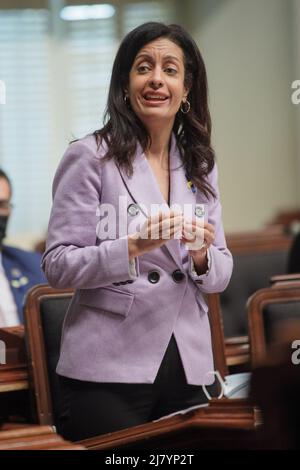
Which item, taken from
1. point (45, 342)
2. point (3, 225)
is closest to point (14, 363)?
point (45, 342)

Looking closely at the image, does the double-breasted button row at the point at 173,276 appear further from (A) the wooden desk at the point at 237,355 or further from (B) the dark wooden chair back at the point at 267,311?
(A) the wooden desk at the point at 237,355

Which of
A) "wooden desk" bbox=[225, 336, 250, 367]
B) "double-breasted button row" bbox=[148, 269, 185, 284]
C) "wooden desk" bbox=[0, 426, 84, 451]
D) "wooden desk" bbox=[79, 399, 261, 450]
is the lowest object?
"wooden desk" bbox=[225, 336, 250, 367]

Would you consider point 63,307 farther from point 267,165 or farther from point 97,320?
point 267,165

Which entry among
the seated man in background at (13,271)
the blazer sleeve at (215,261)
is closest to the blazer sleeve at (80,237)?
the blazer sleeve at (215,261)

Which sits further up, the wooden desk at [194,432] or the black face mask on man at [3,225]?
the black face mask on man at [3,225]

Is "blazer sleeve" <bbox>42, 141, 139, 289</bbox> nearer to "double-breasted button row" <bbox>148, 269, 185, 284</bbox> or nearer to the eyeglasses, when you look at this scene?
"double-breasted button row" <bbox>148, 269, 185, 284</bbox>

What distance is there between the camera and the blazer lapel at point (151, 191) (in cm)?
169

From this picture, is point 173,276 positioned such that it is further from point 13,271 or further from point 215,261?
point 13,271

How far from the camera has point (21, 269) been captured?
10.3 feet

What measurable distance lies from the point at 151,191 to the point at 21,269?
1.50 meters

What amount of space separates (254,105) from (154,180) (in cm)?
489

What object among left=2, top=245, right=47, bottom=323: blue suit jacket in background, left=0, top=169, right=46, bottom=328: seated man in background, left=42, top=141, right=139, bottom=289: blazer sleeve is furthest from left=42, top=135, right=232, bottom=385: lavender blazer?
left=2, top=245, right=47, bottom=323: blue suit jacket in background

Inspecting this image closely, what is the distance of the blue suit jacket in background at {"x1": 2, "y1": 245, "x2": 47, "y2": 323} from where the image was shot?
307 centimetres
